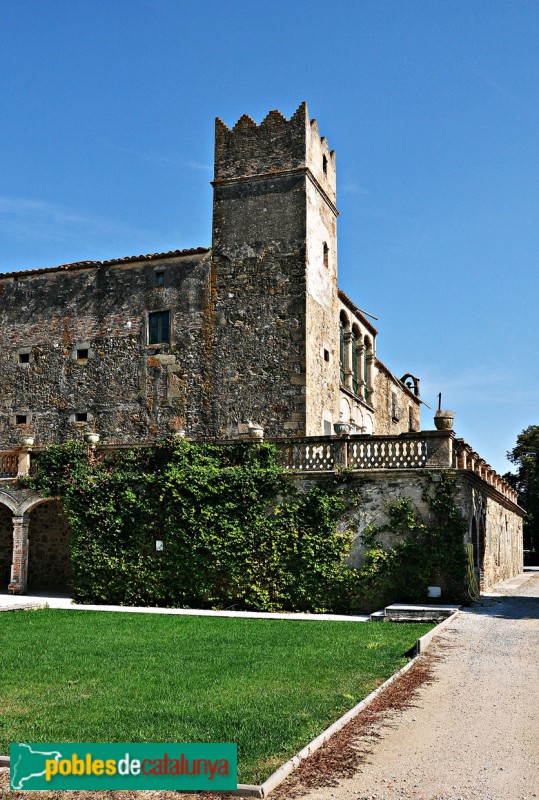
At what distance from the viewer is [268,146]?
25.6m

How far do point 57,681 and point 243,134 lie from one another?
20626mm

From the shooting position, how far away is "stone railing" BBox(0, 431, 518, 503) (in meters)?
18.9

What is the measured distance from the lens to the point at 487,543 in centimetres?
2598

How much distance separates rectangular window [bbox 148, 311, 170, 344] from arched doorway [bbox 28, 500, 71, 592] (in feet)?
20.8

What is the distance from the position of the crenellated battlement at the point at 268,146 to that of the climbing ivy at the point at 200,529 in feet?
33.8

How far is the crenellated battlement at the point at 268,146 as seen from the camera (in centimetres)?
2527

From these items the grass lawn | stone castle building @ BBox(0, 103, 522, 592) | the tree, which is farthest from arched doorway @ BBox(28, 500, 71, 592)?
the tree

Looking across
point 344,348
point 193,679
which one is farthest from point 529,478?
point 193,679

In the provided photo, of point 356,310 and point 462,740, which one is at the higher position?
point 356,310

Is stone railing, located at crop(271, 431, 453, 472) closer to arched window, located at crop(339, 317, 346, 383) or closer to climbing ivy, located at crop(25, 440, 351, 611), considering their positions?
climbing ivy, located at crop(25, 440, 351, 611)

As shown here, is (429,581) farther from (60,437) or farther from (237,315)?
(60,437)

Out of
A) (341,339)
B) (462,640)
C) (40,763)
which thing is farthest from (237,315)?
(40,763)

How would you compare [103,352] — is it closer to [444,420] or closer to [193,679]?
[444,420]

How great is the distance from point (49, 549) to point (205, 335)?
8.73 m
